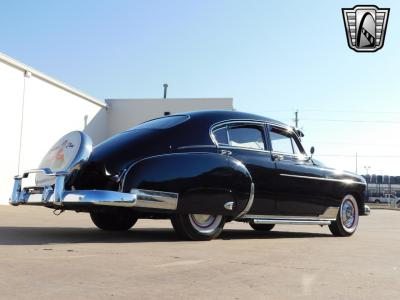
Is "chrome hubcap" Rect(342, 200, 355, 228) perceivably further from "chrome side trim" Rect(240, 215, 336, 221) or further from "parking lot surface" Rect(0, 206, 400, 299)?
"parking lot surface" Rect(0, 206, 400, 299)

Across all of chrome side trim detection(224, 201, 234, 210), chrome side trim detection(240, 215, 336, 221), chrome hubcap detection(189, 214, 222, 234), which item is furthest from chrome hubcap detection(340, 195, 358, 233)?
chrome hubcap detection(189, 214, 222, 234)

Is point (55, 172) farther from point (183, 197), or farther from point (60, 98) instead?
point (60, 98)

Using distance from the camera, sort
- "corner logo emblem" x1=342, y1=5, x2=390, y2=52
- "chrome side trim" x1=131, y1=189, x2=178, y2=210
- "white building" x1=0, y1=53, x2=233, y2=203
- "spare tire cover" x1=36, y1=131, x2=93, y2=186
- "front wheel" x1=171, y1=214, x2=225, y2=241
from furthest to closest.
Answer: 1. "white building" x1=0, y1=53, x2=233, y2=203
2. "corner logo emblem" x1=342, y1=5, x2=390, y2=52
3. "front wheel" x1=171, y1=214, x2=225, y2=241
4. "spare tire cover" x1=36, y1=131, x2=93, y2=186
5. "chrome side trim" x1=131, y1=189, x2=178, y2=210

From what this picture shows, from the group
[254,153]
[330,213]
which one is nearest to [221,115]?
[254,153]

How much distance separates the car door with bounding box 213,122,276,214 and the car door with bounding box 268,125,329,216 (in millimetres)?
165


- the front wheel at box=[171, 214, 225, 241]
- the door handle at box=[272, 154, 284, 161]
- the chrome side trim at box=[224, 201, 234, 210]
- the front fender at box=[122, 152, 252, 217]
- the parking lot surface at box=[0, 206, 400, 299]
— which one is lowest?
the parking lot surface at box=[0, 206, 400, 299]

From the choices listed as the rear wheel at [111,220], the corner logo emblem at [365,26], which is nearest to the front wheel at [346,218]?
the corner logo emblem at [365,26]

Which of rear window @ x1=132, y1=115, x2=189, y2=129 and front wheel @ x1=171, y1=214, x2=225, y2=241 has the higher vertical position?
rear window @ x1=132, y1=115, x2=189, y2=129

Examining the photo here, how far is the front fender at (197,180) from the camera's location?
639 centimetres

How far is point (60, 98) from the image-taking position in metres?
25.3

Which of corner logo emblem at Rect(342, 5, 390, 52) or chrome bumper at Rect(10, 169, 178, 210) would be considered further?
corner logo emblem at Rect(342, 5, 390, 52)

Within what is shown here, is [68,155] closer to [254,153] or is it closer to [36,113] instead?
[254,153]

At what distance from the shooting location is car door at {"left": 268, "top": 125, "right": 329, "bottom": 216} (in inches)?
317

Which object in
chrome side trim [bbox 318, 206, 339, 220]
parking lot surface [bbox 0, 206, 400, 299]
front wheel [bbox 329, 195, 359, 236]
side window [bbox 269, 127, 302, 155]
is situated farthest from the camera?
front wheel [bbox 329, 195, 359, 236]
